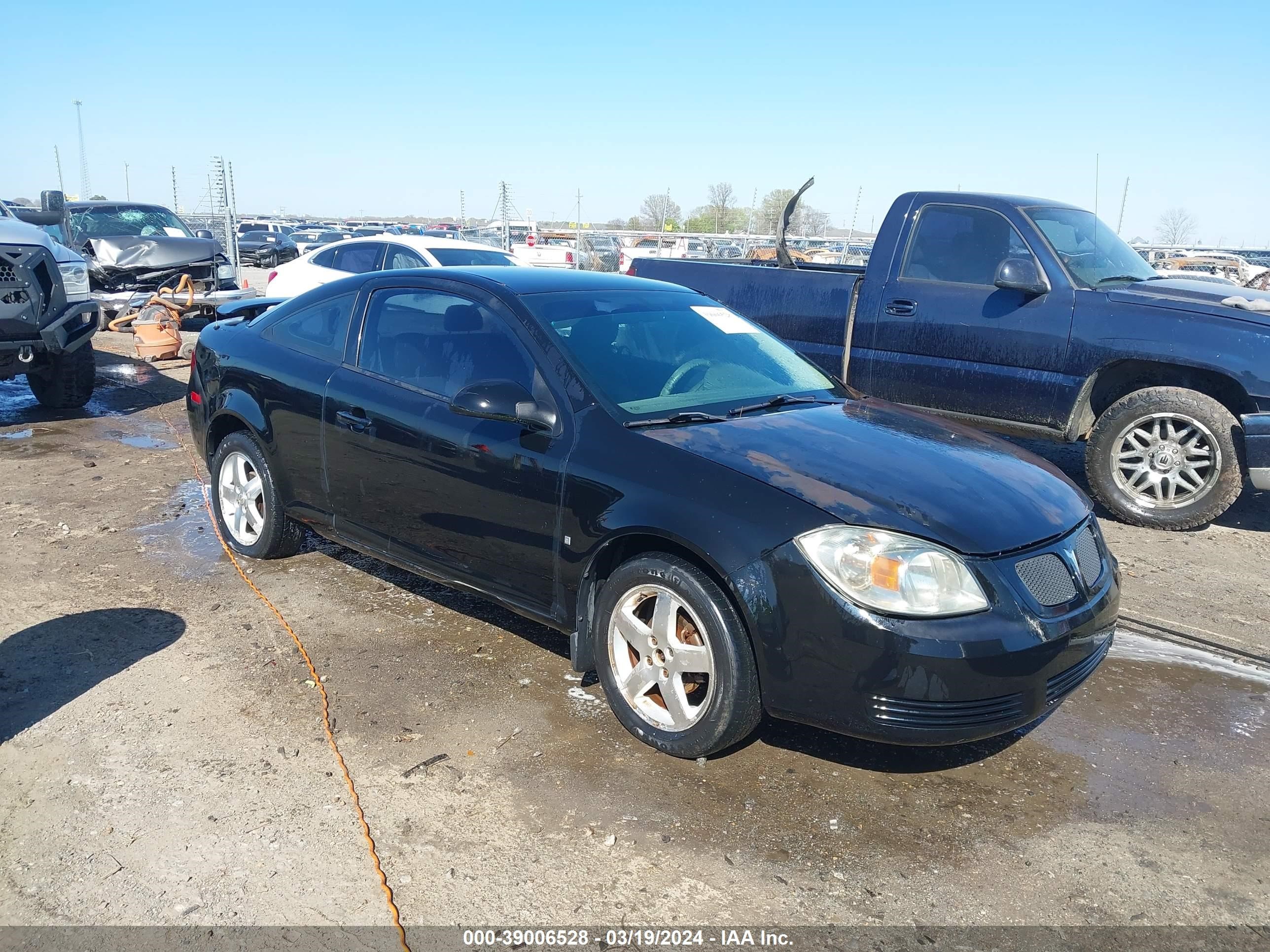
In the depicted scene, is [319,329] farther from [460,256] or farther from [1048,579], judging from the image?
[460,256]

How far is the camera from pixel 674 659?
3.34 meters

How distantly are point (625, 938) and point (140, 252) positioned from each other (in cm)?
1369

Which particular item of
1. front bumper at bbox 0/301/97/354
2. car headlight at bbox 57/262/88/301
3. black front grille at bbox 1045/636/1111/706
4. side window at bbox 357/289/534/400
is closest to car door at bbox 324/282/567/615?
side window at bbox 357/289/534/400

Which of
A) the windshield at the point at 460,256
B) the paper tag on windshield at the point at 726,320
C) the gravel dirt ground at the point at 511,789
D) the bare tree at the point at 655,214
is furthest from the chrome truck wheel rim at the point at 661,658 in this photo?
the bare tree at the point at 655,214

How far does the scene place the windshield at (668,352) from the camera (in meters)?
3.89

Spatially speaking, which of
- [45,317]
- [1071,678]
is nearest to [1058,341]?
[1071,678]

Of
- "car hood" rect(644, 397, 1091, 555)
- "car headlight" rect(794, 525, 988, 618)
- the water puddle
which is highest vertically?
"car hood" rect(644, 397, 1091, 555)

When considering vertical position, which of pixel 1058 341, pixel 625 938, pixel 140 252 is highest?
pixel 140 252

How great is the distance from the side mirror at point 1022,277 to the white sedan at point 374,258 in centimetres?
561

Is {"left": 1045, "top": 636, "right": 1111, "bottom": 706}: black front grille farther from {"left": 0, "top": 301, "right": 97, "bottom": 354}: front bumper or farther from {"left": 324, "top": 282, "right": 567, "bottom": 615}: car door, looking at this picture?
{"left": 0, "top": 301, "right": 97, "bottom": 354}: front bumper

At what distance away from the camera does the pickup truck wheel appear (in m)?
3.18

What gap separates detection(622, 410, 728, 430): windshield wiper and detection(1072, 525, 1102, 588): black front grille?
4.30ft

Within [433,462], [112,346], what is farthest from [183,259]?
[433,462]

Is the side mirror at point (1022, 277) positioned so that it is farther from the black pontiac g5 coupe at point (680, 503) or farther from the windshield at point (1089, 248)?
the black pontiac g5 coupe at point (680, 503)
